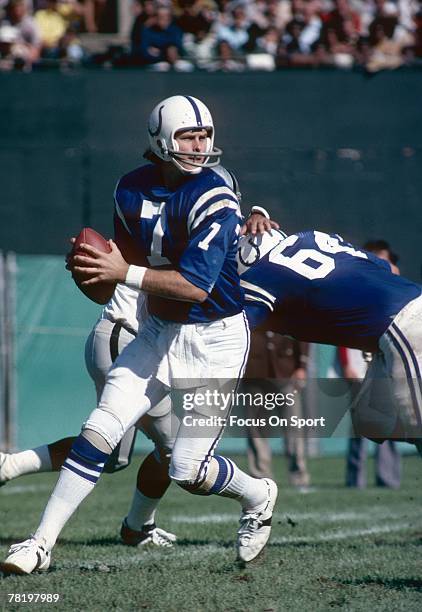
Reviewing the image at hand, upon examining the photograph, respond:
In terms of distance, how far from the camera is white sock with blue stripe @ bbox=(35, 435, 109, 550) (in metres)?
→ 4.59

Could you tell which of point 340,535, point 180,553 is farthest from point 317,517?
point 180,553

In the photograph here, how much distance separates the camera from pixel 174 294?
15.0ft

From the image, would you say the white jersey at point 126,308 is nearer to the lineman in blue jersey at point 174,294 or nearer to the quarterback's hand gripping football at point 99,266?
the lineman in blue jersey at point 174,294

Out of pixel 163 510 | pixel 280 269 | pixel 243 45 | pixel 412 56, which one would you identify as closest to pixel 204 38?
pixel 243 45

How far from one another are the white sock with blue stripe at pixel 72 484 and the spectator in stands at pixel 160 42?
29.6 ft

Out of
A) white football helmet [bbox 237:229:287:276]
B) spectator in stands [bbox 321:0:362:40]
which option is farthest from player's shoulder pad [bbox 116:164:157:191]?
spectator in stands [bbox 321:0:362:40]

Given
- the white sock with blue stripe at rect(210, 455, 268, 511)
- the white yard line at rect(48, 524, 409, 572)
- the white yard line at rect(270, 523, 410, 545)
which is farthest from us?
the white yard line at rect(270, 523, 410, 545)

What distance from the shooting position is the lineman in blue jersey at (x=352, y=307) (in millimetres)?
4840

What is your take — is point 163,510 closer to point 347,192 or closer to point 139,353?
point 139,353

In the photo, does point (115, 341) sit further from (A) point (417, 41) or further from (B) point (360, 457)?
(A) point (417, 41)

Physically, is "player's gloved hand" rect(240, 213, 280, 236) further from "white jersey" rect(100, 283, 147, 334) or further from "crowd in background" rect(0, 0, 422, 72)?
"crowd in background" rect(0, 0, 422, 72)

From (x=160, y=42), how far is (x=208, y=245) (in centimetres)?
896

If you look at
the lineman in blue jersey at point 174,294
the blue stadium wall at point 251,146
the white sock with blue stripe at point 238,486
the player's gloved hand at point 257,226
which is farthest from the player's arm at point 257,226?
the blue stadium wall at point 251,146

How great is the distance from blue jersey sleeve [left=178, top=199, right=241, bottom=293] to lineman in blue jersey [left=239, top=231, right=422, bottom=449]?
1.39ft
